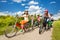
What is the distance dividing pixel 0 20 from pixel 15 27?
10.6 feet

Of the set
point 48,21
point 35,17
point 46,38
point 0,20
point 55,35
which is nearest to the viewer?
point 55,35

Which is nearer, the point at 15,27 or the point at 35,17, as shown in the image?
the point at 15,27

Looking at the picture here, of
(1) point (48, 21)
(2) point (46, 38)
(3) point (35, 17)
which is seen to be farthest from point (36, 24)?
(2) point (46, 38)

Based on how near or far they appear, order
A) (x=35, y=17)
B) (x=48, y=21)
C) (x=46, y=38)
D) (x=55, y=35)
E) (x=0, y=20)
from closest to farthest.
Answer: (x=55, y=35), (x=46, y=38), (x=48, y=21), (x=35, y=17), (x=0, y=20)

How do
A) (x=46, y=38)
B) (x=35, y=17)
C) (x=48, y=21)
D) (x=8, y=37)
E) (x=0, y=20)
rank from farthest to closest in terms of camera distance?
(x=0, y=20) < (x=35, y=17) < (x=48, y=21) < (x=8, y=37) < (x=46, y=38)

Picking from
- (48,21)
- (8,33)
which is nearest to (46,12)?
(48,21)

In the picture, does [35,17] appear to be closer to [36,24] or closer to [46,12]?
[36,24]

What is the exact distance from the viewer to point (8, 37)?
676 cm

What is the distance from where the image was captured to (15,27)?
267 inches

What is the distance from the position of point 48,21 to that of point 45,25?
21 centimetres

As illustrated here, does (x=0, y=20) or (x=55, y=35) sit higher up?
(x=55, y=35)

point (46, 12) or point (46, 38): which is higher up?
point (46, 12)

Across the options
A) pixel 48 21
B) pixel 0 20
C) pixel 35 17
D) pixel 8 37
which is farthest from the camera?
pixel 0 20

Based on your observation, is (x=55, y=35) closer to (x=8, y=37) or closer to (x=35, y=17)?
(x=8, y=37)
